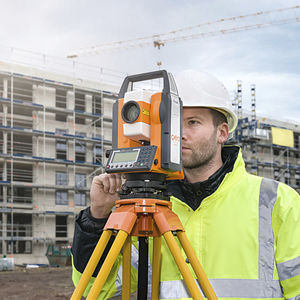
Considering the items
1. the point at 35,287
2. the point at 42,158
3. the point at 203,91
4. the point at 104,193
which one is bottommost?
the point at 35,287

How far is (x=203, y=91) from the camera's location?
205 cm

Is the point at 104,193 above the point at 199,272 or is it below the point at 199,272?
above

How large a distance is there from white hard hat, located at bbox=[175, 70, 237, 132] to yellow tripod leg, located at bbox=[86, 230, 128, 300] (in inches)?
30.6

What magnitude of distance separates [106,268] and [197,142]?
70cm

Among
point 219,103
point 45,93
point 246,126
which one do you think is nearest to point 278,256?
point 219,103

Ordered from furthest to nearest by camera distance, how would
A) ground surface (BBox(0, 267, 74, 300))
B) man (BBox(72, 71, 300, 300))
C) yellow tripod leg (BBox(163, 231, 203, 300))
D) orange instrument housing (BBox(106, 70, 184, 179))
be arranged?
ground surface (BBox(0, 267, 74, 300)) → man (BBox(72, 71, 300, 300)) → orange instrument housing (BBox(106, 70, 184, 179)) → yellow tripod leg (BBox(163, 231, 203, 300))

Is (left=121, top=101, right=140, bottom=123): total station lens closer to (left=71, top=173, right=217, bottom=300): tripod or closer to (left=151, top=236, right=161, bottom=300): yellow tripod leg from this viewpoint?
(left=71, top=173, right=217, bottom=300): tripod

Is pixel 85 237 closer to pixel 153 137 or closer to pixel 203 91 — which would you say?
pixel 153 137

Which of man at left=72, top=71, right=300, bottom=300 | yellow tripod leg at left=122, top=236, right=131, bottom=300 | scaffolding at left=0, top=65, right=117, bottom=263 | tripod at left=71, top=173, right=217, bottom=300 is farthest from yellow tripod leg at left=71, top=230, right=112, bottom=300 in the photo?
scaffolding at left=0, top=65, right=117, bottom=263

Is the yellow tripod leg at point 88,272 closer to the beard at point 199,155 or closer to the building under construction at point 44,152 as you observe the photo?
the beard at point 199,155

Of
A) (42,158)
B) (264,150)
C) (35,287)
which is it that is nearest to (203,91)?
(35,287)

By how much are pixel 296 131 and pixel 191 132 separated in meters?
40.4

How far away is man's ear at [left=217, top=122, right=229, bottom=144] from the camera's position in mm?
2027

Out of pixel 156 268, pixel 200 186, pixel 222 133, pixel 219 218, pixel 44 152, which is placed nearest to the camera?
pixel 156 268
